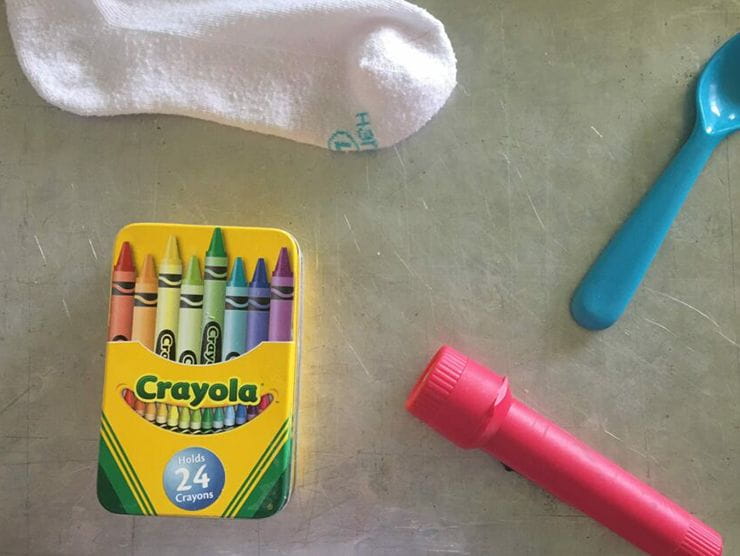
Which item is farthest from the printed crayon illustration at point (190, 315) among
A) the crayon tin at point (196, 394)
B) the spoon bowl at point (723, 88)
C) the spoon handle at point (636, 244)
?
the spoon bowl at point (723, 88)

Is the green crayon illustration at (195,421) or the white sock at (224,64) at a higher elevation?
the white sock at (224,64)

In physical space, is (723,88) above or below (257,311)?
above

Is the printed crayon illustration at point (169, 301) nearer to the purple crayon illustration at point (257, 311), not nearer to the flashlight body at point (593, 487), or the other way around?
the purple crayon illustration at point (257, 311)

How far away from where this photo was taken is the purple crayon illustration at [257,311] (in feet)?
1.32

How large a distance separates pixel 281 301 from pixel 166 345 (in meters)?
0.07

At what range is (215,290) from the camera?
1.33ft

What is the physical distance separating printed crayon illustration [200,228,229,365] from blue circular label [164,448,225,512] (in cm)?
7

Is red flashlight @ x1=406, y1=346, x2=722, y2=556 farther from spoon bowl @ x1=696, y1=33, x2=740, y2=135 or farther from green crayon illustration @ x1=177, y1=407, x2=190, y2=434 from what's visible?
spoon bowl @ x1=696, y1=33, x2=740, y2=135

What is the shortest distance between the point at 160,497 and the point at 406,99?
30 centimetres

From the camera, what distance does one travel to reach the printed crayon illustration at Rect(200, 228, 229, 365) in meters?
0.40

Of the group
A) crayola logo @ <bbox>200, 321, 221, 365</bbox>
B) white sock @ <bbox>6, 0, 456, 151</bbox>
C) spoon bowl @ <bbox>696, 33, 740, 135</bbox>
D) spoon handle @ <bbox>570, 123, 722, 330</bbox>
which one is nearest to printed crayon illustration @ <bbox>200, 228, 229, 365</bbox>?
crayola logo @ <bbox>200, 321, 221, 365</bbox>

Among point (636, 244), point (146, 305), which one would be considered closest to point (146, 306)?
point (146, 305)

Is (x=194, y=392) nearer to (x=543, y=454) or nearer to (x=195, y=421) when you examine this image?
(x=195, y=421)

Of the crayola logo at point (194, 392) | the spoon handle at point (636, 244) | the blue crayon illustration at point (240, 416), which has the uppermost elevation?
the spoon handle at point (636, 244)
